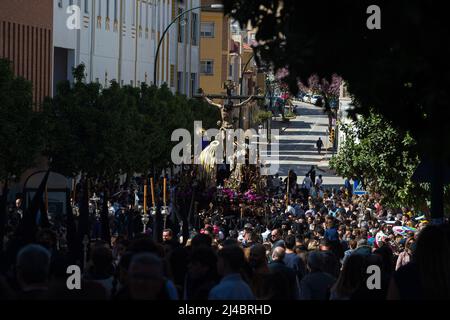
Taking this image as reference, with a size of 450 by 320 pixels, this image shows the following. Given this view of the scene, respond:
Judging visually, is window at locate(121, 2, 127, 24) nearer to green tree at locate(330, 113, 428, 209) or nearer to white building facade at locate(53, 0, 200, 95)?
white building facade at locate(53, 0, 200, 95)

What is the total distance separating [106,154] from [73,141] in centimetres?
139

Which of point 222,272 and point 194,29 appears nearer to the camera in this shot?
point 222,272

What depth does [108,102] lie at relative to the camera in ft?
129

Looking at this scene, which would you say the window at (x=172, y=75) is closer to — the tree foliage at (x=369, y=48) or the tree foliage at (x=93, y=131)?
the tree foliage at (x=93, y=131)

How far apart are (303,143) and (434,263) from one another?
94.5 meters

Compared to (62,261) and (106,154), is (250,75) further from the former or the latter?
(62,261)

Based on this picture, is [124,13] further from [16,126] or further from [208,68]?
[208,68]

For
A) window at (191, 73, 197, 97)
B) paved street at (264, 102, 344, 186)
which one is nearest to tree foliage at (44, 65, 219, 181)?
paved street at (264, 102, 344, 186)

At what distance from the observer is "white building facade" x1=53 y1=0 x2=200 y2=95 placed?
49.9 metres

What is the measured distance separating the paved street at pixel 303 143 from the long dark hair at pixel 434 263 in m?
45.6

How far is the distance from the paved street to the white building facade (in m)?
7.96

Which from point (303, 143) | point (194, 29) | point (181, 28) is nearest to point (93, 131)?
point (181, 28)

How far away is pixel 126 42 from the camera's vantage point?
5900 centimetres

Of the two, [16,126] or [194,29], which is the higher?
[194,29]
